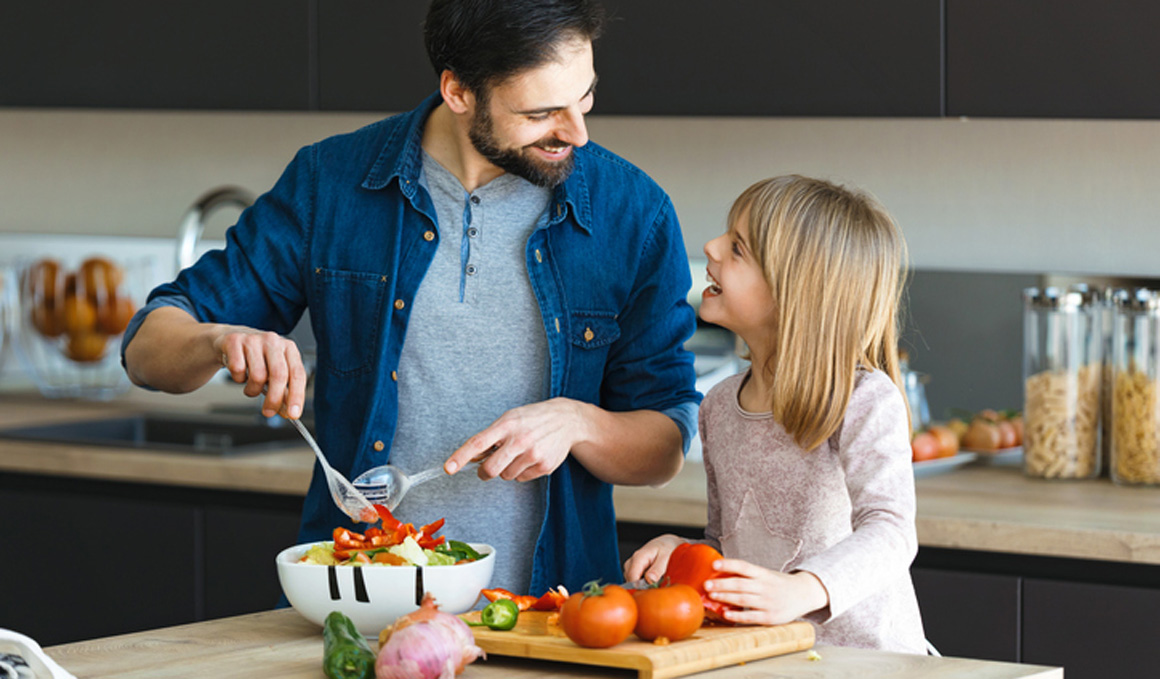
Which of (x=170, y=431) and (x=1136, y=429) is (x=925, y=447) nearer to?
(x=1136, y=429)

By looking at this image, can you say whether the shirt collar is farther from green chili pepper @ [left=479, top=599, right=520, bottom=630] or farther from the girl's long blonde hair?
green chili pepper @ [left=479, top=599, right=520, bottom=630]

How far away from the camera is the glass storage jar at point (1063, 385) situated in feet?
8.04

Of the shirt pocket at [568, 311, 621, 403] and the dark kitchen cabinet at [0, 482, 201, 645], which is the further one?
the dark kitchen cabinet at [0, 482, 201, 645]

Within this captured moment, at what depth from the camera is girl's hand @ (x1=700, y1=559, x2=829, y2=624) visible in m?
1.29

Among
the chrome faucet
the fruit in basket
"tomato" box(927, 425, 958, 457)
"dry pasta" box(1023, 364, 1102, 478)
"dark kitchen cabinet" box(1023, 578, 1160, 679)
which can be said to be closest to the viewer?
"dark kitchen cabinet" box(1023, 578, 1160, 679)

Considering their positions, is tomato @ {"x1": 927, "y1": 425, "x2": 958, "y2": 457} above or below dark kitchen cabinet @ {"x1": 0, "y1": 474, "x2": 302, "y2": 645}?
above

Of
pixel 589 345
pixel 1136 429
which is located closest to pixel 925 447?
pixel 1136 429

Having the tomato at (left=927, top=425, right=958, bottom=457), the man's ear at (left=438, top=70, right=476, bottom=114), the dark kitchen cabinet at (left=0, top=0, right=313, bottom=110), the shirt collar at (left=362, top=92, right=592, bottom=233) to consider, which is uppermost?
the dark kitchen cabinet at (left=0, top=0, right=313, bottom=110)

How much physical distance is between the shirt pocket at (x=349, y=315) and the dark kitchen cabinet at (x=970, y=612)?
923 mm

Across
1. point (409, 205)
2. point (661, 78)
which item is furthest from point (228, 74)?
point (409, 205)

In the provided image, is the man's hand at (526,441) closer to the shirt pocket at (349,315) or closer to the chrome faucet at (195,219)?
the shirt pocket at (349,315)

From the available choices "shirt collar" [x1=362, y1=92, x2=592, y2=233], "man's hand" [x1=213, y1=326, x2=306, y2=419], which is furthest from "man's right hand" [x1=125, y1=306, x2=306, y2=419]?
"shirt collar" [x1=362, y1=92, x2=592, y2=233]

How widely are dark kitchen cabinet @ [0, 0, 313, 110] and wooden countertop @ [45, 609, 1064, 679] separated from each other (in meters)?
1.77

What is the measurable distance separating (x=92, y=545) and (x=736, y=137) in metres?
1.47
